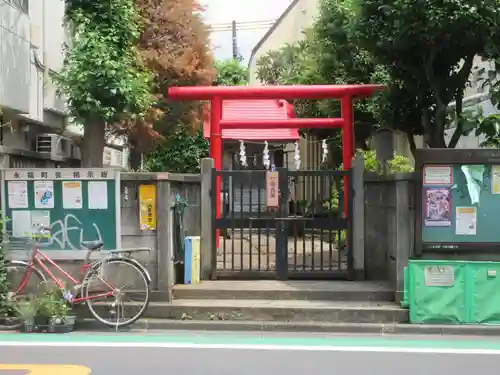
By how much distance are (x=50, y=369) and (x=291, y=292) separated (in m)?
3.85

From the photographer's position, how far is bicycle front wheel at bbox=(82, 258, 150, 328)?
7.90 meters

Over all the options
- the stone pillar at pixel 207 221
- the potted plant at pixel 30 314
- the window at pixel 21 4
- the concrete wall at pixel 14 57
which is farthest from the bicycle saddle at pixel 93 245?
the window at pixel 21 4

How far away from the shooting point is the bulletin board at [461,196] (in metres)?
8.24

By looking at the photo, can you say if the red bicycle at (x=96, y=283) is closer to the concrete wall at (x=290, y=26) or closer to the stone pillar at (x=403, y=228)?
the stone pillar at (x=403, y=228)

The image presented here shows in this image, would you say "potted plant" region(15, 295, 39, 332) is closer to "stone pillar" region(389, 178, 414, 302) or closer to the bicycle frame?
the bicycle frame

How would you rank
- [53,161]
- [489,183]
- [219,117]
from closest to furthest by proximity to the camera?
[489,183] → [219,117] → [53,161]

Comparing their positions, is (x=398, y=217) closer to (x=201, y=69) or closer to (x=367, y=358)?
(x=367, y=358)

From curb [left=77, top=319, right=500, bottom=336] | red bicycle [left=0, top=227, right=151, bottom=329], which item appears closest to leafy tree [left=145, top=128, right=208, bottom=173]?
red bicycle [left=0, top=227, right=151, bottom=329]

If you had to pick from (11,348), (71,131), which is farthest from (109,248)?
(71,131)

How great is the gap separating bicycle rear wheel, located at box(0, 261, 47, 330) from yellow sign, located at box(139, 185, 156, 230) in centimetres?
162

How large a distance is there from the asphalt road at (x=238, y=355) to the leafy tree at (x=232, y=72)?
30611 mm

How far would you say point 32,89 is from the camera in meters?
12.4

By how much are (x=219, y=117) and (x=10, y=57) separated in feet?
14.2

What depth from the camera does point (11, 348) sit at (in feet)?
22.4
